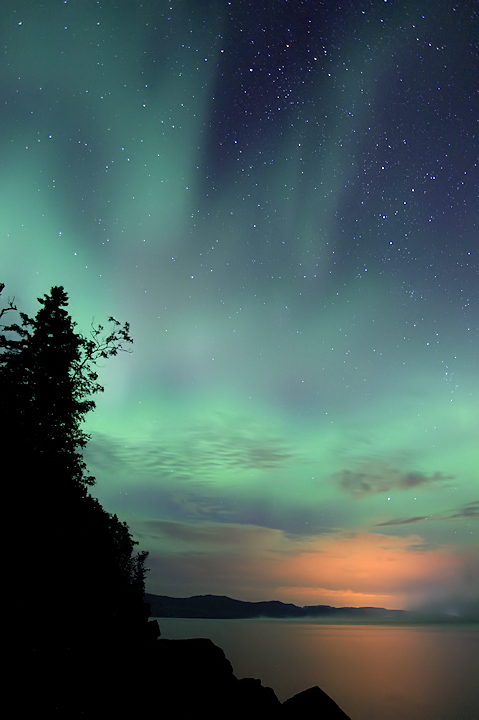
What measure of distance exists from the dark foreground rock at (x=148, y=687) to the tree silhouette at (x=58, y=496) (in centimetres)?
87

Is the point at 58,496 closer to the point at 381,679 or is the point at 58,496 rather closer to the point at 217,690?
the point at 217,690

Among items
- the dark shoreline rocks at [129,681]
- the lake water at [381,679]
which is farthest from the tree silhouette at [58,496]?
the lake water at [381,679]

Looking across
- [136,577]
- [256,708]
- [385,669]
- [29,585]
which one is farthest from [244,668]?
[29,585]

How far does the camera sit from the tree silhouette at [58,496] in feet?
42.7

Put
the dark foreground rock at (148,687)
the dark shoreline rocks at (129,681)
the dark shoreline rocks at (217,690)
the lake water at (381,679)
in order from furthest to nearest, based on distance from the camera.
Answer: the lake water at (381,679)
the dark shoreline rocks at (217,690)
the dark foreground rock at (148,687)
the dark shoreline rocks at (129,681)

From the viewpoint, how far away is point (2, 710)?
8453mm

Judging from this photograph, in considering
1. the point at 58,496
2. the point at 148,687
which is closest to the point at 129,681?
the point at 148,687

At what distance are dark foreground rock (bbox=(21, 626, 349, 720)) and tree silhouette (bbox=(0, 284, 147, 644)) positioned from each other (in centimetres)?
87

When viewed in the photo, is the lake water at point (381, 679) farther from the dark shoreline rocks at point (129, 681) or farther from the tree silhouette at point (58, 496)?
the tree silhouette at point (58, 496)

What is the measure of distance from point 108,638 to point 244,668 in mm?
82743

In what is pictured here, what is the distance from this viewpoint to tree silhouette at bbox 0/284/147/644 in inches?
512

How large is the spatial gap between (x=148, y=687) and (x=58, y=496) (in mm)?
8447

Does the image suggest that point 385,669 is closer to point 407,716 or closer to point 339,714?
point 407,716

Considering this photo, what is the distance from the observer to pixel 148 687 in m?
12.7
